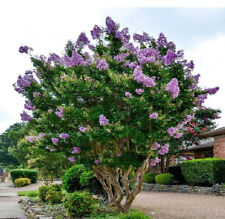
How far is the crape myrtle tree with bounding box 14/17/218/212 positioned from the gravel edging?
6.87 metres

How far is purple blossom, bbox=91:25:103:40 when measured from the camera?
666 cm

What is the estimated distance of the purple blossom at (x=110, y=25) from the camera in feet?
21.1

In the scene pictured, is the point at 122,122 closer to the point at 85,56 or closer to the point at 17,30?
the point at 85,56

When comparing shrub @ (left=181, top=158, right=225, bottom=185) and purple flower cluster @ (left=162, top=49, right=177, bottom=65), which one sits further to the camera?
shrub @ (left=181, top=158, right=225, bottom=185)

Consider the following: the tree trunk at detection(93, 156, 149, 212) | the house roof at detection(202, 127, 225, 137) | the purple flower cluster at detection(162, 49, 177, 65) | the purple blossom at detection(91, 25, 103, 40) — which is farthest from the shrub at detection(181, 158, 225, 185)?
the purple blossom at detection(91, 25, 103, 40)

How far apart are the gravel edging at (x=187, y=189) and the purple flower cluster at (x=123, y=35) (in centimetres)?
916

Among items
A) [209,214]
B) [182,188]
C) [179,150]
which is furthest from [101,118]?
[179,150]

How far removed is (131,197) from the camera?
6875 millimetres

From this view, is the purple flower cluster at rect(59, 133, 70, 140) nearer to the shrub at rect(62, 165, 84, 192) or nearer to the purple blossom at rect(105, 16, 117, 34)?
the purple blossom at rect(105, 16, 117, 34)

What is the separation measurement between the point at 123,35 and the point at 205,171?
381 inches

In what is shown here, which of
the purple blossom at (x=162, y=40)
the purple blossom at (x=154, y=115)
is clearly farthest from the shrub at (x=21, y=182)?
the purple blossom at (x=154, y=115)

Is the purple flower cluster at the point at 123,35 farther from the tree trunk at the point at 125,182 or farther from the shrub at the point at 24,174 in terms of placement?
the shrub at the point at 24,174

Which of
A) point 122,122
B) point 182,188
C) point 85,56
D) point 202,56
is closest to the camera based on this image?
point 122,122

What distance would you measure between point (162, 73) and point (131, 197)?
10.6 ft
